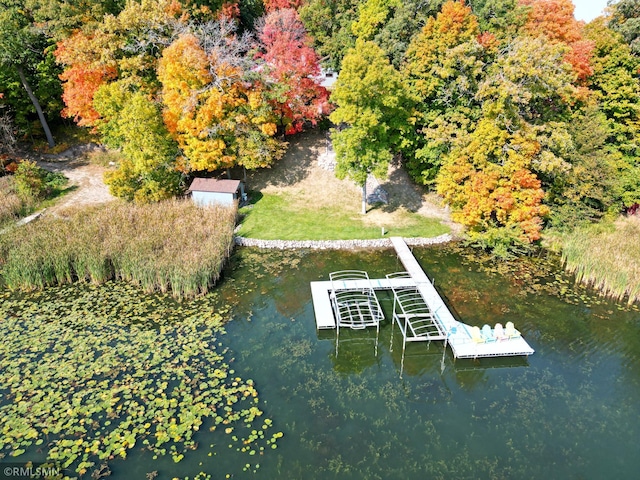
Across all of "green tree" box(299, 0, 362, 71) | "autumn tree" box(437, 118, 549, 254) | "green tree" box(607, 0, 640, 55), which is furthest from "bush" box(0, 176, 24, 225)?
"green tree" box(607, 0, 640, 55)

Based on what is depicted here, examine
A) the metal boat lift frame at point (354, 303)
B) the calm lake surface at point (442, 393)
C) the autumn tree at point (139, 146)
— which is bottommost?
the calm lake surface at point (442, 393)

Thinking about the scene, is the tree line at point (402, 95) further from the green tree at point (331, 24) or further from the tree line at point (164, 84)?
the green tree at point (331, 24)

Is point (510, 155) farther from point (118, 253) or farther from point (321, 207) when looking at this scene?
point (118, 253)

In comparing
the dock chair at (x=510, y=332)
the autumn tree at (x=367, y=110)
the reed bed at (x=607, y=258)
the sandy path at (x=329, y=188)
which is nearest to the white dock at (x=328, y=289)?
the dock chair at (x=510, y=332)

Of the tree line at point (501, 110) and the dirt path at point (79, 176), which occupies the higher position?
the tree line at point (501, 110)

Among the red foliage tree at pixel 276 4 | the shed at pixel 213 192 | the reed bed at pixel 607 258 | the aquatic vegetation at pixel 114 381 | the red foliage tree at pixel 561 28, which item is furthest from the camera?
the red foliage tree at pixel 276 4

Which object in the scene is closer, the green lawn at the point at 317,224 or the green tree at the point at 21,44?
the green lawn at the point at 317,224

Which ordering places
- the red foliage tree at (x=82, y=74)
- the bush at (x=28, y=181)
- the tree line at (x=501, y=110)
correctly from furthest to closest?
the red foliage tree at (x=82, y=74) → the bush at (x=28, y=181) → the tree line at (x=501, y=110)
